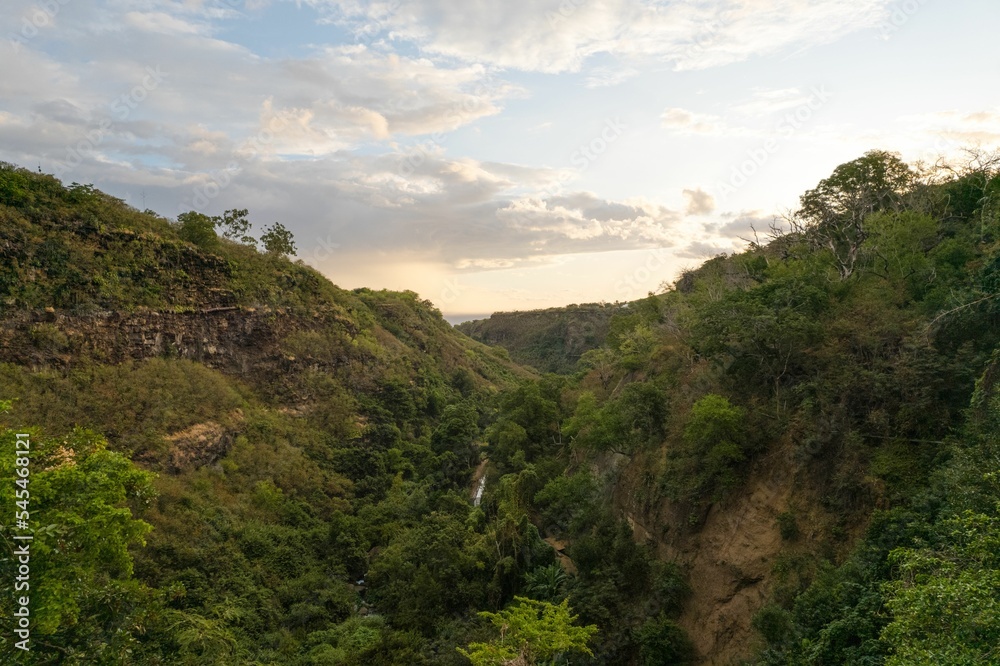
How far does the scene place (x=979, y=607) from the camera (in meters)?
6.18

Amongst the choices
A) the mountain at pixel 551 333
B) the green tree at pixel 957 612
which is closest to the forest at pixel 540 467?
the green tree at pixel 957 612

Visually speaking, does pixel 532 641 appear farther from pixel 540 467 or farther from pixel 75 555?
pixel 540 467

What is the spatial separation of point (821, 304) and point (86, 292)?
3334 cm

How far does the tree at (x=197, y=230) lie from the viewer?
35.2 meters

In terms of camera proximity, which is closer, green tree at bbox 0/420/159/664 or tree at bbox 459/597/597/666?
green tree at bbox 0/420/159/664

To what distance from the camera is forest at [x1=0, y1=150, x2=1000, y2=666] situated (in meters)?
10.8

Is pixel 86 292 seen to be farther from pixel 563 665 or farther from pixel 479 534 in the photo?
pixel 563 665

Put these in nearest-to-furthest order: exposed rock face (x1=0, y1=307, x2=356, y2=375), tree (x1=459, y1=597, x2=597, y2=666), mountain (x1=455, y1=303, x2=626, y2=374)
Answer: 1. tree (x1=459, y1=597, x2=597, y2=666)
2. exposed rock face (x1=0, y1=307, x2=356, y2=375)
3. mountain (x1=455, y1=303, x2=626, y2=374)

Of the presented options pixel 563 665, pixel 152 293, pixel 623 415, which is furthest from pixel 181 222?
pixel 563 665

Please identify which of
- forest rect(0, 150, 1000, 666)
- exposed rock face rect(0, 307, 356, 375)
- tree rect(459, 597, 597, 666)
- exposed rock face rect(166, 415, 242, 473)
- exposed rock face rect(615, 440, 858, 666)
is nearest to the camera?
forest rect(0, 150, 1000, 666)

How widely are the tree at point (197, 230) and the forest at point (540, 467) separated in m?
0.22

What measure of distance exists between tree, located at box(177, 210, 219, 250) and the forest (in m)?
0.22

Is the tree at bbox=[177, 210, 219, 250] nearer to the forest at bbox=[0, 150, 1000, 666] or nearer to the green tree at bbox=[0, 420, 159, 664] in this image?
the forest at bbox=[0, 150, 1000, 666]

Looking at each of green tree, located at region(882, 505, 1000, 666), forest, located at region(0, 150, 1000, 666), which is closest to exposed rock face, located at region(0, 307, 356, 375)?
forest, located at region(0, 150, 1000, 666)
